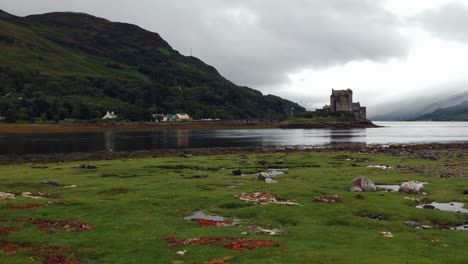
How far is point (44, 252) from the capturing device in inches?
736

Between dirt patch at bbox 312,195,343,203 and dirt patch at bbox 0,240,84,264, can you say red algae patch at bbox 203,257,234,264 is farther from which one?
dirt patch at bbox 312,195,343,203

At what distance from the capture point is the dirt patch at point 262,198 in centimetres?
3122

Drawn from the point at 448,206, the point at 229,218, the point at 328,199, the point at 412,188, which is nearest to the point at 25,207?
the point at 229,218

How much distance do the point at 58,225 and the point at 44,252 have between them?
18.3 feet

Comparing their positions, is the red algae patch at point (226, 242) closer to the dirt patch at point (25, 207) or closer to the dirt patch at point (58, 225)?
the dirt patch at point (58, 225)

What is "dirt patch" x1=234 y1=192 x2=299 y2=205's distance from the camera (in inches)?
1229

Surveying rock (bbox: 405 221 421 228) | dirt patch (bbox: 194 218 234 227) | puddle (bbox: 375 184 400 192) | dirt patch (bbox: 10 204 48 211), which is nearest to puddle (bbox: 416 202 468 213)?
rock (bbox: 405 221 421 228)

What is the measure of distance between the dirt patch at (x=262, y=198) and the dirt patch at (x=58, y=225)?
13.7 metres

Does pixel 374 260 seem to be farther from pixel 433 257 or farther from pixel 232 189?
pixel 232 189

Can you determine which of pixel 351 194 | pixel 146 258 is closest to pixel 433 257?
pixel 146 258

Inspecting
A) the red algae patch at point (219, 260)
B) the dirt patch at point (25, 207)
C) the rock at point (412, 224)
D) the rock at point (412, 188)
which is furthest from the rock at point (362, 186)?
the dirt patch at point (25, 207)

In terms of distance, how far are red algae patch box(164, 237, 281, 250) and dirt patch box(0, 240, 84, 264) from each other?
520 centimetres

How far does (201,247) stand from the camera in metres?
19.8

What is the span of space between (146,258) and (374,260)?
1120cm
